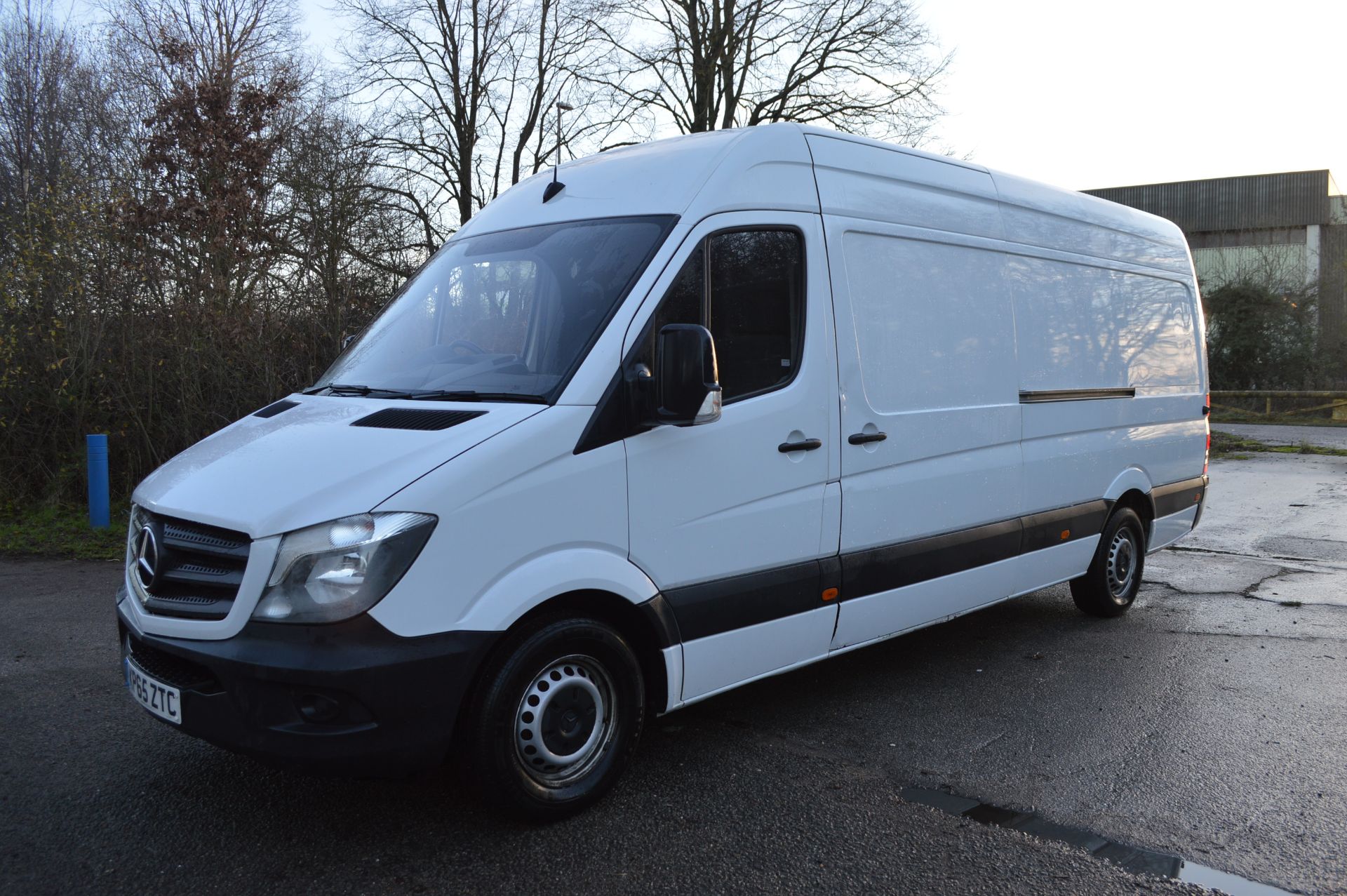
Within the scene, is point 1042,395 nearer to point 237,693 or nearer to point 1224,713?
point 1224,713

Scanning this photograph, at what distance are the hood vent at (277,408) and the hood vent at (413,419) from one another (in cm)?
64

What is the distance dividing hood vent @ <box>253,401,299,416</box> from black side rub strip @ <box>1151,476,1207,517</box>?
18.1 ft

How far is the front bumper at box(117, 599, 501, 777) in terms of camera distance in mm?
3133

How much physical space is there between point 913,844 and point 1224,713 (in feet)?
7.47

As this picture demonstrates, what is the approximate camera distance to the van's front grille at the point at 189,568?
331cm

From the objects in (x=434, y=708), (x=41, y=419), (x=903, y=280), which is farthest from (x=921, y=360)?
(x=41, y=419)

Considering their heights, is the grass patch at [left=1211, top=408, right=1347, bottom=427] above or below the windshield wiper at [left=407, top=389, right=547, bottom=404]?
below

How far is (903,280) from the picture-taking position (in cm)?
497

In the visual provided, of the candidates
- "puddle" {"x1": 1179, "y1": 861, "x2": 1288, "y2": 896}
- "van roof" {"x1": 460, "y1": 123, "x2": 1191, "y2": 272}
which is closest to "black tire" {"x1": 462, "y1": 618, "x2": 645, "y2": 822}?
"van roof" {"x1": 460, "y1": 123, "x2": 1191, "y2": 272}

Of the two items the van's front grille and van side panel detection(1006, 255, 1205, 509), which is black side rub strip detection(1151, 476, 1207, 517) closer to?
van side panel detection(1006, 255, 1205, 509)

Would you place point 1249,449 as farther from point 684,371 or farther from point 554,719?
point 554,719

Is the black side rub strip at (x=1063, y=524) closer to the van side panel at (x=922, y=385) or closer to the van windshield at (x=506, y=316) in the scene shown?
the van side panel at (x=922, y=385)

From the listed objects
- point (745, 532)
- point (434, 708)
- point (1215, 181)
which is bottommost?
point (434, 708)

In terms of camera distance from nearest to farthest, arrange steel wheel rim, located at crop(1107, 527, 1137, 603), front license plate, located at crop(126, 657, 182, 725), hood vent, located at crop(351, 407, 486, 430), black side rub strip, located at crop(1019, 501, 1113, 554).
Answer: front license plate, located at crop(126, 657, 182, 725) < hood vent, located at crop(351, 407, 486, 430) < black side rub strip, located at crop(1019, 501, 1113, 554) < steel wheel rim, located at crop(1107, 527, 1137, 603)
